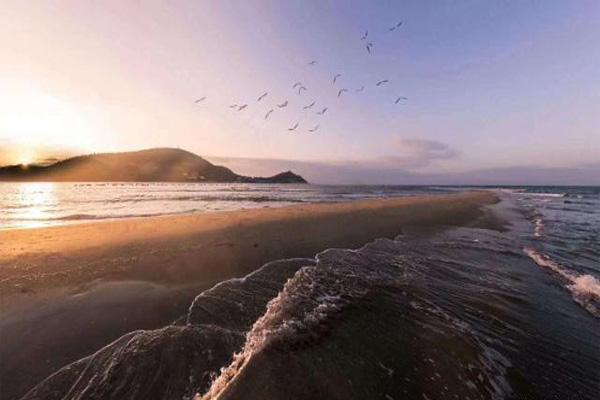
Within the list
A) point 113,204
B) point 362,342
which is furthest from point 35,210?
point 362,342

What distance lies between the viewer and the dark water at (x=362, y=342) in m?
3.85

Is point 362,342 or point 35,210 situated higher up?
point 362,342

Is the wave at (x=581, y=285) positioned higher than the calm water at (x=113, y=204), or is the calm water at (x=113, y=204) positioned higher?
the wave at (x=581, y=285)

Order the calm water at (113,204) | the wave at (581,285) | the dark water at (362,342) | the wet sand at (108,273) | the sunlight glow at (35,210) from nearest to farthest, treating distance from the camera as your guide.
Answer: the dark water at (362,342)
the wet sand at (108,273)
the wave at (581,285)
the sunlight glow at (35,210)
the calm water at (113,204)

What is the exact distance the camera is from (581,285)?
27.7ft

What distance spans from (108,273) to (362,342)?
6.58m

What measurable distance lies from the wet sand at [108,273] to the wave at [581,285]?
6.04m

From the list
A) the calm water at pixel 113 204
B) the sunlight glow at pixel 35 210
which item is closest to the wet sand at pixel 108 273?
the sunlight glow at pixel 35 210

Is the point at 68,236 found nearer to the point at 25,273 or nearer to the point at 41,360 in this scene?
the point at 25,273

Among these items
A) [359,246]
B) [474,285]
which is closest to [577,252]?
[474,285]

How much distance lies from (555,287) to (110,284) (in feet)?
38.7

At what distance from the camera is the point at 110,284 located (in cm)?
689

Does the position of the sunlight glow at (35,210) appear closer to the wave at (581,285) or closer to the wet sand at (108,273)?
the wet sand at (108,273)

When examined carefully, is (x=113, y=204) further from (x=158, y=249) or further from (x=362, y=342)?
(x=362, y=342)
